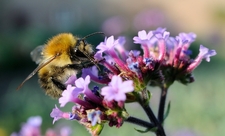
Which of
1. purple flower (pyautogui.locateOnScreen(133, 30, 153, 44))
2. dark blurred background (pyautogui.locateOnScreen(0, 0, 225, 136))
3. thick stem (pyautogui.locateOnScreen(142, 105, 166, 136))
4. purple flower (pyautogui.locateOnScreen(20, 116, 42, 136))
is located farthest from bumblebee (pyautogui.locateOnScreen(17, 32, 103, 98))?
dark blurred background (pyautogui.locateOnScreen(0, 0, 225, 136))

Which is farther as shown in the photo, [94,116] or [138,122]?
[138,122]

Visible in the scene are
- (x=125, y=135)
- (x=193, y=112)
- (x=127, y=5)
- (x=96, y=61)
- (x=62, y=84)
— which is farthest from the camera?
(x=127, y=5)

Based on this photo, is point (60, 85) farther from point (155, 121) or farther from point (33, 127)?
point (33, 127)

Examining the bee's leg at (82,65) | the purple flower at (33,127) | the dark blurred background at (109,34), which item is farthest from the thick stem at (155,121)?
the dark blurred background at (109,34)

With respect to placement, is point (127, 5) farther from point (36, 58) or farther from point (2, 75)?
point (36, 58)

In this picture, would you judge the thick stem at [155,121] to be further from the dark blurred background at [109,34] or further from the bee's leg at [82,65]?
the dark blurred background at [109,34]

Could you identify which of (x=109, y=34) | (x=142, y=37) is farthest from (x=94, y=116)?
(x=109, y=34)

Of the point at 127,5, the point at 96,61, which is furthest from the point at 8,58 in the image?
the point at 96,61

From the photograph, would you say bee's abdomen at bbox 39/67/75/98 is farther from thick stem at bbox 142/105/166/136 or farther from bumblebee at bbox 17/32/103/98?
thick stem at bbox 142/105/166/136

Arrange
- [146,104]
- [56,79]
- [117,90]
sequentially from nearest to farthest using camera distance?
[117,90]
[146,104]
[56,79]
